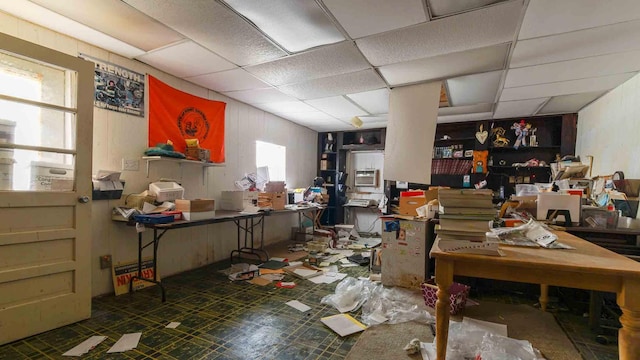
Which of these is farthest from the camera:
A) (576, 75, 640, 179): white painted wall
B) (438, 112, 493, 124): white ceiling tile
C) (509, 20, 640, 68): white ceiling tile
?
(438, 112, 493, 124): white ceiling tile

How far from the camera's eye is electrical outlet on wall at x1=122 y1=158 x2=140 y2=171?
2873 mm

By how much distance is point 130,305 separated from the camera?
99.5 inches

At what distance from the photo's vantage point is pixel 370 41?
2.45 metres

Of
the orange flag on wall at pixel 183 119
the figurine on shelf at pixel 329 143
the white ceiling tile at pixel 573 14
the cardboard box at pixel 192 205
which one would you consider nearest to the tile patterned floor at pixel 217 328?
the cardboard box at pixel 192 205

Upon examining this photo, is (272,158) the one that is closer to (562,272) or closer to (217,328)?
(217,328)

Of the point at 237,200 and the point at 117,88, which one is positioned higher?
the point at 117,88

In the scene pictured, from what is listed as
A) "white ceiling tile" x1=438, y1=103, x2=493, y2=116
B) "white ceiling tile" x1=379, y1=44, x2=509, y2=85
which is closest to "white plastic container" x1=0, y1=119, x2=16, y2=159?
"white ceiling tile" x1=379, y1=44, x2=509, y2=85

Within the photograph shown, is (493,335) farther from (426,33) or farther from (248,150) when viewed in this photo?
(248,150)

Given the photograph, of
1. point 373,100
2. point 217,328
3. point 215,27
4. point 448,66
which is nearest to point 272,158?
point 373,100

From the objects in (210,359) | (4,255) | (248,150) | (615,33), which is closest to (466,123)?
(615,33)

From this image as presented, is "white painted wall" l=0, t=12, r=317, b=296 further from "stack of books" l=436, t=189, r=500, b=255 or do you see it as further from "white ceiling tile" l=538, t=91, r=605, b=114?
"white ceiling tile" l=538, t=91, r=605, b=114

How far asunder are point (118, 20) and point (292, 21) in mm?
1382

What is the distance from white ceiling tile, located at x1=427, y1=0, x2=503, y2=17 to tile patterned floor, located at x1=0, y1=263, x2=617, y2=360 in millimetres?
2448

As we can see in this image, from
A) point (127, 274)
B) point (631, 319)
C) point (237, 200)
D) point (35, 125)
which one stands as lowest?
point (127, 274)
